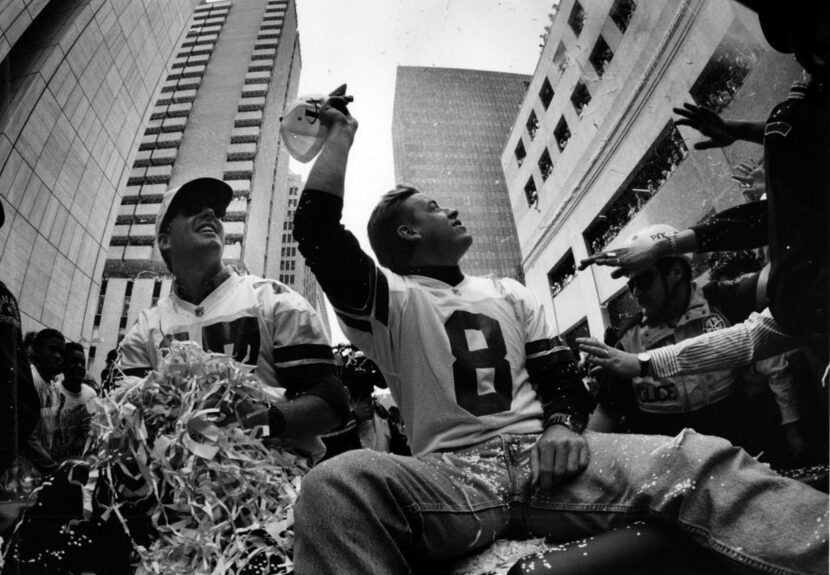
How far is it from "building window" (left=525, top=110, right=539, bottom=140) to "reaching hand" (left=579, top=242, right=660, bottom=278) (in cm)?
1069

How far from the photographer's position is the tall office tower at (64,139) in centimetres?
175

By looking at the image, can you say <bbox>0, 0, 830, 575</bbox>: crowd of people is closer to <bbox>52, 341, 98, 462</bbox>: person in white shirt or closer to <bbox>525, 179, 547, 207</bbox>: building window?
<bbox>52, 341, 98, 462</bbox>: person in white shirt

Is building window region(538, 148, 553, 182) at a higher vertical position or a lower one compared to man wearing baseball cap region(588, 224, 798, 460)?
higher

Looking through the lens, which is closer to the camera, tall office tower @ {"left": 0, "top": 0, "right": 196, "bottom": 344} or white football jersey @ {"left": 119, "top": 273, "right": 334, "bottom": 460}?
tall office tower @ {"left": 0, "top": 0, "right": 196, "bottom": 344}

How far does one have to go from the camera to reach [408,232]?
185 cm

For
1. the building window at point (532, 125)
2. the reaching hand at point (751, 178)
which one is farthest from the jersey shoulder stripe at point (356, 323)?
the building window at point (532, 125)

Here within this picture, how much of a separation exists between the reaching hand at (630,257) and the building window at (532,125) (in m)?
10.7

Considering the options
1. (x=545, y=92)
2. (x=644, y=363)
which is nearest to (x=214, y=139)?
(x=644, y=363)

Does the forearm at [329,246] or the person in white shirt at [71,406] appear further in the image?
the person in white shirt at [71,406]

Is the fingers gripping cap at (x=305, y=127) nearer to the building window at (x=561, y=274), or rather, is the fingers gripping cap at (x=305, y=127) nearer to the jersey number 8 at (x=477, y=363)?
the jersey number 8 at (x=477, y=363)

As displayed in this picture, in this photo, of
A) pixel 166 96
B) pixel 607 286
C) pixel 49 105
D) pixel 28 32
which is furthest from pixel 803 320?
pixel 607 286

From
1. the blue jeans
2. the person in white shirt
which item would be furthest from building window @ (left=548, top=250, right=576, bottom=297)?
the blue jeans

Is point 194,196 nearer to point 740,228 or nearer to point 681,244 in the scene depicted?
point 681,244

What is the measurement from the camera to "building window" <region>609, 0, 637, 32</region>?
7.97 feet
